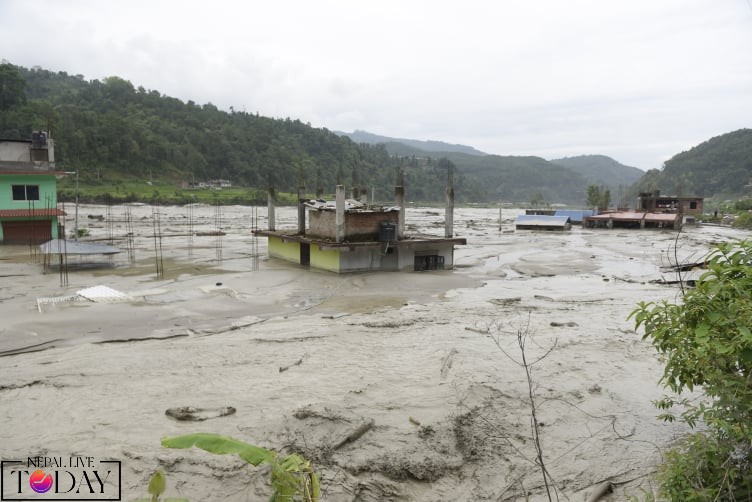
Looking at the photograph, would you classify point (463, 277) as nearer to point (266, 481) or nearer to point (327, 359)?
point (327, 359)

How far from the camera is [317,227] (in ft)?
71.4

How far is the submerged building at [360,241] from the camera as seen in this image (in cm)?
2005

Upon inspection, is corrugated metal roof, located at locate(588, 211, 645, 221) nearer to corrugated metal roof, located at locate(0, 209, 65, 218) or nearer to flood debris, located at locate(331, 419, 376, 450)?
corrugated metal roof, located at locate(0, 209, 65, 218)

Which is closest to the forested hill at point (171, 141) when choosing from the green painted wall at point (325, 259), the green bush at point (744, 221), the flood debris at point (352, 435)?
the green painted wall at point (325, 259)

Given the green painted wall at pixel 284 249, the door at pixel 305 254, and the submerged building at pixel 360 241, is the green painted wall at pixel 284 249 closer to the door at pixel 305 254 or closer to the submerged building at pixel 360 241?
the submerged building at pixel 360 241

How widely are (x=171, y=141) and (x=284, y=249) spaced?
285 feet

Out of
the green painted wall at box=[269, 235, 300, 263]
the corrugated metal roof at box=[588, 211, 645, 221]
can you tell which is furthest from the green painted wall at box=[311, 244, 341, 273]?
the corrugated metal roof at box=[588, 211, 645, 221]

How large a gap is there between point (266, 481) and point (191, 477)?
0.83m

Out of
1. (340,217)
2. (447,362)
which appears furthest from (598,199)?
(447,362)

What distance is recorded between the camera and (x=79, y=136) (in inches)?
2963

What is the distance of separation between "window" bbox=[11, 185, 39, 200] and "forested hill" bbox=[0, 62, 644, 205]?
2598cm

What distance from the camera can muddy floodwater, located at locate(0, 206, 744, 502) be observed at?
229 inches

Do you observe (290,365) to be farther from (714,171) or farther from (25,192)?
(714,171)

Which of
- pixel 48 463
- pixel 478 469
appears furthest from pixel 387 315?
pixel 48 463
